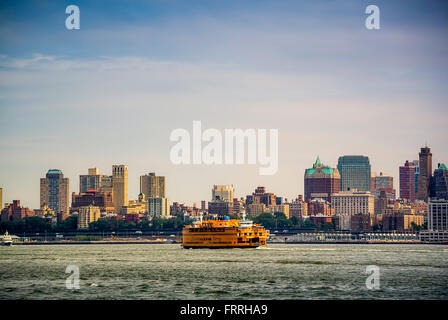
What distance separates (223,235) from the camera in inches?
6767

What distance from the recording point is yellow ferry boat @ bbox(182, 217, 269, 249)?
17175 centimetres

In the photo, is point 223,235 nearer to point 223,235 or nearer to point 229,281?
point 223,235

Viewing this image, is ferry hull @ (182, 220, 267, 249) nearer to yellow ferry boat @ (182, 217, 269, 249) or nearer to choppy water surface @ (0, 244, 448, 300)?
yellow ferry boat @ (182, 217, 269, 249)

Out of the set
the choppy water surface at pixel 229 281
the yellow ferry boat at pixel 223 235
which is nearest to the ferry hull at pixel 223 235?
the yellow ferry boat at pixel 223 235

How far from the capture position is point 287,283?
270 ft

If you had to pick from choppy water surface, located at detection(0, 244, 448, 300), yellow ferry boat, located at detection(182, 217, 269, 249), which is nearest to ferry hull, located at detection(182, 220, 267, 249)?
yellow ferry boat, located at detection(182, 217, 269, 249)

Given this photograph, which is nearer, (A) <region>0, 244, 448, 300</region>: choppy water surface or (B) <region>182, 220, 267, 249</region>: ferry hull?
(A) <region>0, 244, 448, 300</region>: choppy water surface

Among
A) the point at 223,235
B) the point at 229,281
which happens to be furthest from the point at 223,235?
the point at 229,281

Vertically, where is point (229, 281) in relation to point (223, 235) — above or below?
below
